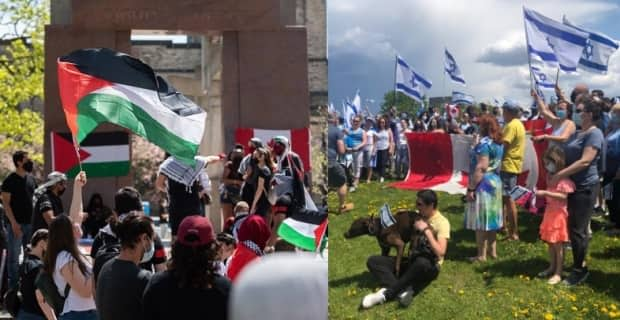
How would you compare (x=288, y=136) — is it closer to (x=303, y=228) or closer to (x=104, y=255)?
(x=303, y=228)

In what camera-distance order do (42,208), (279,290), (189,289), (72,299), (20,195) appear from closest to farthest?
(279,290)
(189,289)
(72,299)
(42,208)
(20,195)

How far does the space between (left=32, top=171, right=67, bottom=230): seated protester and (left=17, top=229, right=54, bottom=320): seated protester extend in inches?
46.2

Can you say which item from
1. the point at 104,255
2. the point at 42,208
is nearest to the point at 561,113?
the point at 104,255

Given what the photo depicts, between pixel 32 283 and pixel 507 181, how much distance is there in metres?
3.83

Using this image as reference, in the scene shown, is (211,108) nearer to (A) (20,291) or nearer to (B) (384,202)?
(A) (20,291)

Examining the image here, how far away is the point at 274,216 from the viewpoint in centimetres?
693

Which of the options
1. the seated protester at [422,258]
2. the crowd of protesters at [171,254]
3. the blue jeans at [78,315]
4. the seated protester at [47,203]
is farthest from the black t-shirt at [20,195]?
the seated protester at [422,258]

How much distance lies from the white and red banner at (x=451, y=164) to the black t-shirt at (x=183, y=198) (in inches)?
185

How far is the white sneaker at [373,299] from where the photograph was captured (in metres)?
2.95

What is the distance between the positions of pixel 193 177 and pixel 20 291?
2160 millimetres

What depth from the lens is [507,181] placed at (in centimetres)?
303

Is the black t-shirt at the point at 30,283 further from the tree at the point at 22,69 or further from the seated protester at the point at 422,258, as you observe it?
the tree at the point at 22,69

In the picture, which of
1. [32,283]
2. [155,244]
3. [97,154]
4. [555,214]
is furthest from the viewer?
[97,154]

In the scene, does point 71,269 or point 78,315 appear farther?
point 78,315
